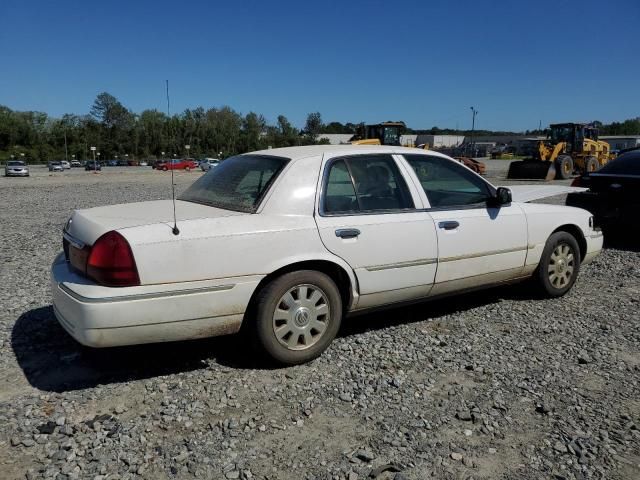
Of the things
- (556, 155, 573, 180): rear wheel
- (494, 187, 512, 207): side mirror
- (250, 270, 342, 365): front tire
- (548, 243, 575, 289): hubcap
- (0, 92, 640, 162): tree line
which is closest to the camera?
(250, 270, 342, 365): front tire

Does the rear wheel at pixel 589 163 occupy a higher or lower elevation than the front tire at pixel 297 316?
higher

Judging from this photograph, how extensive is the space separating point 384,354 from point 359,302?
0.43 meters

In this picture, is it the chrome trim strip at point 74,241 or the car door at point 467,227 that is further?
the car door at point 467,227

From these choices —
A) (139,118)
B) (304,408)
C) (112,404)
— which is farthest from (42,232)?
(139,118)

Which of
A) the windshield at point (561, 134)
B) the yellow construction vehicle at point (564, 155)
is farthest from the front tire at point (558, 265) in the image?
the windshield at point (561, 134)

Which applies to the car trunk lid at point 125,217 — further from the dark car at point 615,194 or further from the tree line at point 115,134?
Result: the tree line at point 115,134

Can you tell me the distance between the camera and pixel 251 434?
9.84 feet

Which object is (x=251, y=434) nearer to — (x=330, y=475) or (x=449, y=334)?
(x=330, y=475)

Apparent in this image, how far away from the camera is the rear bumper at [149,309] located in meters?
3.25

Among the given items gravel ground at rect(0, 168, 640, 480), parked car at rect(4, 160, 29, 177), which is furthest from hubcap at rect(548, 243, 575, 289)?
parked car at rect(4, 160, 29, 177)

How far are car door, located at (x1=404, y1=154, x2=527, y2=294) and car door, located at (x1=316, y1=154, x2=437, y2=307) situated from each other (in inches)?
6.2

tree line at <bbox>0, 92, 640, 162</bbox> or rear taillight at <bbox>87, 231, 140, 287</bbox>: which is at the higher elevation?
tree line at <bbox>0, 92, 640, 162</bbox>

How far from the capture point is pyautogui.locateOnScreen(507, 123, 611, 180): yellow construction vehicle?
82.1 feet

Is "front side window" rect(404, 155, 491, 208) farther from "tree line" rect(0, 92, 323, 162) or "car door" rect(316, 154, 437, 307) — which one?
"tree line" rect(0, 92, 323, 162)
